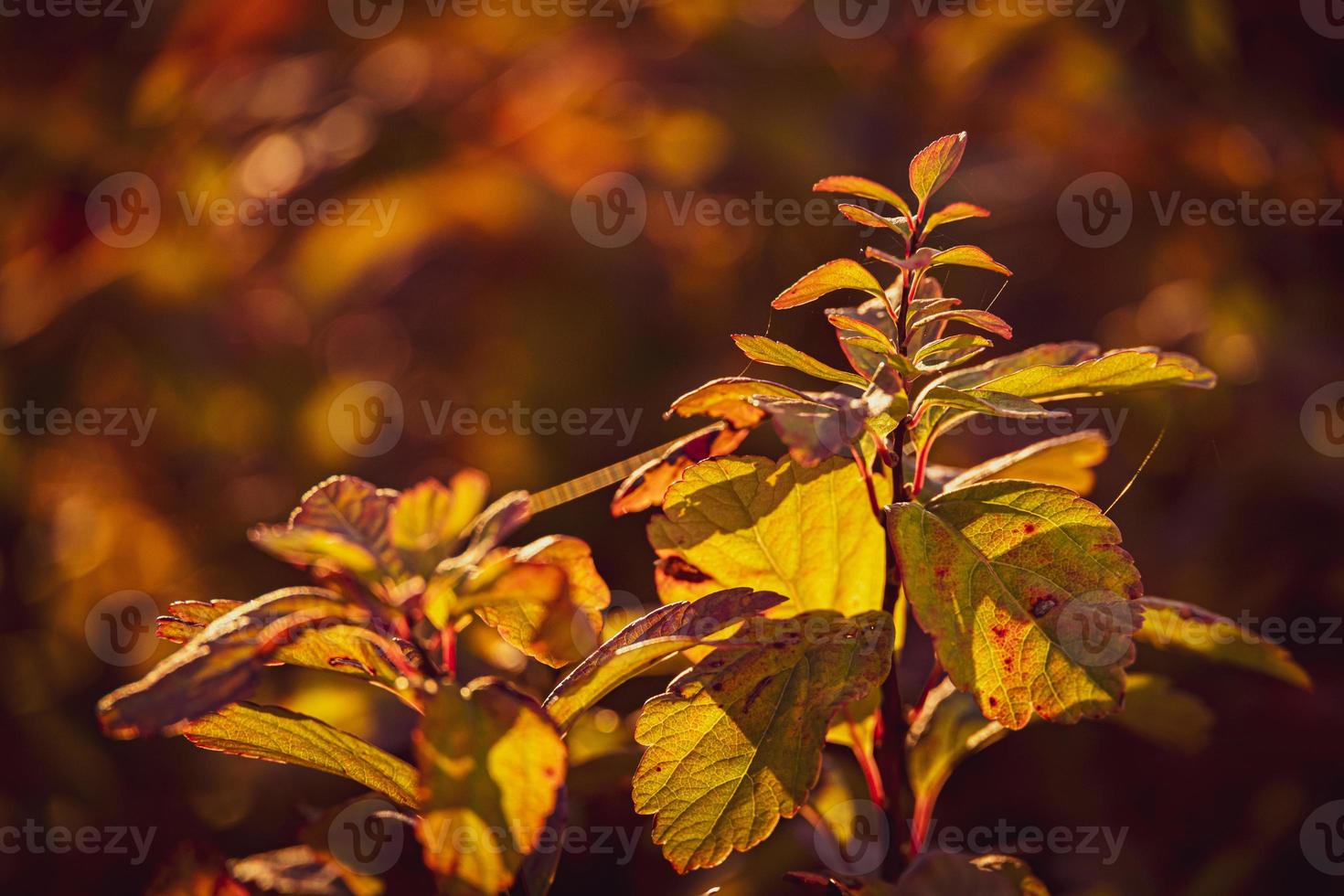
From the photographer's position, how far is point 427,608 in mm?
527

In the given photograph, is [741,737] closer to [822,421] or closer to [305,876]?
[822,421]

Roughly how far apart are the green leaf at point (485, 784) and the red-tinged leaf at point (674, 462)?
20 centimetres

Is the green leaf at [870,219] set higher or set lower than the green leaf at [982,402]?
higher

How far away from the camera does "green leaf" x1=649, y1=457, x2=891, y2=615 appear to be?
649mm

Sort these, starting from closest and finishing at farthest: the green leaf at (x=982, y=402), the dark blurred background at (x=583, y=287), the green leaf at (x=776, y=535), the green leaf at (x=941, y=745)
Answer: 1. the green leaf at (x=982, y=402)
2. the green leaf at (x=776, y=535)
3. the green leaf at (x=941, y=745)
4. the dark blurred background at (x=583, y=287)

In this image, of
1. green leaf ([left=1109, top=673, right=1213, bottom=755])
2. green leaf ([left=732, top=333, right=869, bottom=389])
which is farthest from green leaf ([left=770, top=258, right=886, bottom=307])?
green leaf ([left=1109, top=673, right=1213, bottom=755])

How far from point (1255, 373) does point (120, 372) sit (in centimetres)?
209

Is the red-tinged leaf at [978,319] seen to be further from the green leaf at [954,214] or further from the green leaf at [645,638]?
the green leaf at [645,638]

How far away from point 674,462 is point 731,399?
66mm

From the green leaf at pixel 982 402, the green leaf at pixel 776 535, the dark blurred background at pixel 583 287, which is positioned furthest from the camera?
the dark blurred background at pixel 583 287

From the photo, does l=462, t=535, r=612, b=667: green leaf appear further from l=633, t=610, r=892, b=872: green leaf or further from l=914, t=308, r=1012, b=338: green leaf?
l=914, t=308, r=1012, b=338: green leaf

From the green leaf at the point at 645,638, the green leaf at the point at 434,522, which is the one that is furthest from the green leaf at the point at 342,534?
the green leaf at the point at 645,638

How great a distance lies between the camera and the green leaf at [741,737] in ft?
1.87

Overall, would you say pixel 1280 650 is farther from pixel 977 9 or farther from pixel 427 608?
pixel 977 9
